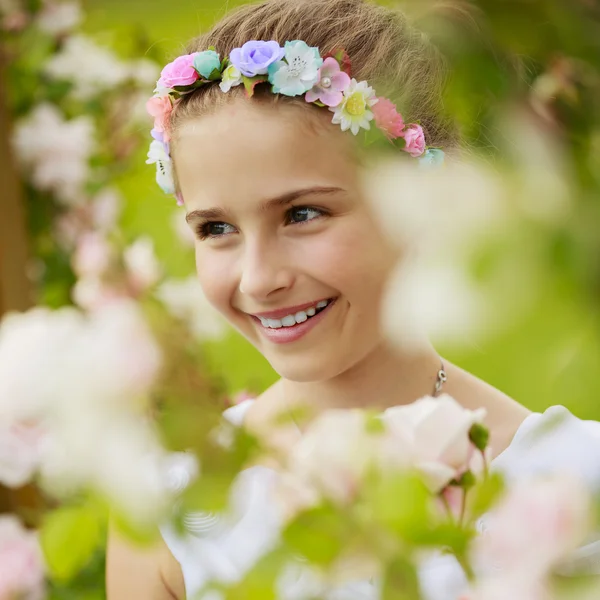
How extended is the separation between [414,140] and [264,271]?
0.93ft

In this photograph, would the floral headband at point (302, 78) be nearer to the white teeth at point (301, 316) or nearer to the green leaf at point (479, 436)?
the white teeth at point (301, 316)

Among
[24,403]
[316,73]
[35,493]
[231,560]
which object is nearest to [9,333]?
[24,403]

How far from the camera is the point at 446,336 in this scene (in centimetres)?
26

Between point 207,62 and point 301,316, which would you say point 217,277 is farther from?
point 207,62

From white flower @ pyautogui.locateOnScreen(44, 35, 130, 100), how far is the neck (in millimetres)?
1325

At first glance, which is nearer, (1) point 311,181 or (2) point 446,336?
→ (2) point 446,336

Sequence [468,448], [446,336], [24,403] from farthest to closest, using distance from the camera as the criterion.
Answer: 1. [468,448]
2. [24,403]
3. [446,336]

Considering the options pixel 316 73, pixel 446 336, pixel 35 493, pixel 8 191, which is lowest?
pixel 35 493

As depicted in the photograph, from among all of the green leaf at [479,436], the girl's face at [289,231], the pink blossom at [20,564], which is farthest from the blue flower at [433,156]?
the pink blossom at [20,564]

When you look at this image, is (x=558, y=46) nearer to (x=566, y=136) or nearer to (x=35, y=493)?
(x=566, y=136)

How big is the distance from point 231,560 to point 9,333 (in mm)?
943

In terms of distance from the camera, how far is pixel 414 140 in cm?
113

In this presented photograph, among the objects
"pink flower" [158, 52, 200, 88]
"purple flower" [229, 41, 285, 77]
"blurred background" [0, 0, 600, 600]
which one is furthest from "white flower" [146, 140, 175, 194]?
"blurred background" [0, 0, 600, 600]

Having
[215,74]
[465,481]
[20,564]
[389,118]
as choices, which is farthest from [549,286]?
[20,564]
